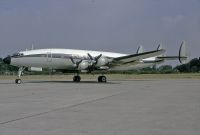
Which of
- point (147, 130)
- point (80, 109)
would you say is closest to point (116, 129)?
point (147, 130)

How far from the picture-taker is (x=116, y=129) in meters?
9.30

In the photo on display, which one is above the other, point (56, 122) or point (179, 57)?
point (179, 57)

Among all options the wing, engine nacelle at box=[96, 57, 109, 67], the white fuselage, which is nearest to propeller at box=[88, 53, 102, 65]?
engine nacelle at box=[96, 57, 109, 67]

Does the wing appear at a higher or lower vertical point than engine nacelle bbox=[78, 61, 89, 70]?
higher

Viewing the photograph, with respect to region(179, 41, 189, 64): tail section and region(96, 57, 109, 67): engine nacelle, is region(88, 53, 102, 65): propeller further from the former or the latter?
region(179, 41, 189, 64): tail section

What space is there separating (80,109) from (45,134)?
16.3 ft

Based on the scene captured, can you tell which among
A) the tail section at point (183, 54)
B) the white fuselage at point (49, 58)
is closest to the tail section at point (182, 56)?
the tail section at point (183, 54)

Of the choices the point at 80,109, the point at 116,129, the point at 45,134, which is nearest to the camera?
the point at 45,134

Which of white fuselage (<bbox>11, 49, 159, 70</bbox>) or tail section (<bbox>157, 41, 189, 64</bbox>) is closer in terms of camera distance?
white fuselage (<bbox>11, 49, 159, 70</bbox>)

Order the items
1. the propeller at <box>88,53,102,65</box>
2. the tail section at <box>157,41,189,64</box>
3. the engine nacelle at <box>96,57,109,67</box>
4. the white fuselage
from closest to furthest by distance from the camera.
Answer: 1. the white fuselage
2. the engine nacelle at <box>96,57,109,67</box>
3. the propeller at <box>88,53,102,65</box>
4. the tail section at <box>157,41,189,64</box>

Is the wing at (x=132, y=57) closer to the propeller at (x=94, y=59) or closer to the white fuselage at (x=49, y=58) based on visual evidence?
the white fuselage at (x=49, y=58)

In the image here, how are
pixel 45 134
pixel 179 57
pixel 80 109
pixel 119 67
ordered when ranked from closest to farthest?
pixel 45 134 → pixel 80 109 → pixel 119 67 → pixel 179 57

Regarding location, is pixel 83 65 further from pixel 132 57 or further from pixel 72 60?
pixel 132 57

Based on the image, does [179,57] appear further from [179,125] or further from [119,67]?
[179,125]
